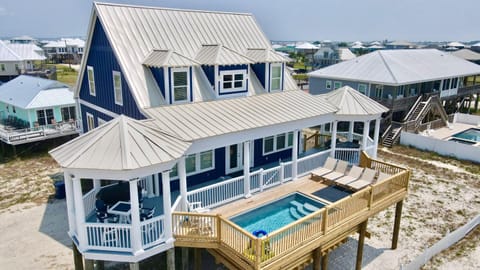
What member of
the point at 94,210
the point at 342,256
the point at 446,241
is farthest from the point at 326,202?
the point at 94,210

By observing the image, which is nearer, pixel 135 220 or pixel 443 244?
pixel 135 220

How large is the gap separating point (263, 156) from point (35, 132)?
18691 mm

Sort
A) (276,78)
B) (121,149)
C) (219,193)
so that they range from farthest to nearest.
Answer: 1. (276,78)
2. (219,193)
3. (121,149)

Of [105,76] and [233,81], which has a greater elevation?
[105,76]

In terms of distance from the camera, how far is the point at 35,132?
26.3 metres

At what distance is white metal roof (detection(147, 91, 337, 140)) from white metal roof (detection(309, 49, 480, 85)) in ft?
56.8

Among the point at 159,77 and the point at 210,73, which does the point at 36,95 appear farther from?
the point at 210,73

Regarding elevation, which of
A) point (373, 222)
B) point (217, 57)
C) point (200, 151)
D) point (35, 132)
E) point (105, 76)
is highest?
point (217, 57)

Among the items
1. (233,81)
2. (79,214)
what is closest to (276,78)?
(233,81)

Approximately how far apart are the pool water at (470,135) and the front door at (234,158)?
25.3m

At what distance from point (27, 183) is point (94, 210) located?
11842 mm

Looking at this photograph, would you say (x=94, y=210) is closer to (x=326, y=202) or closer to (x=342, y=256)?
(x=326, y=202)

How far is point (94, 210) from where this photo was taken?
42.6 feet

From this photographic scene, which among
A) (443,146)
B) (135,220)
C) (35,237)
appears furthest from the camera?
(443,146)
